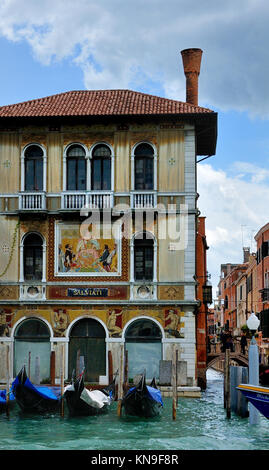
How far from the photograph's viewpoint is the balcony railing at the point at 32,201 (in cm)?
2488

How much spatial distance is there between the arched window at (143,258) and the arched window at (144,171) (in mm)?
1516

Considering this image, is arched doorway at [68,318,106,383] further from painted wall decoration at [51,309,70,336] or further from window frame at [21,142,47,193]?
window frame at [21,142,47,193]

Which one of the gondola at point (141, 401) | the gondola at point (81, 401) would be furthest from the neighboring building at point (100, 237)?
the gondola at point (141, 401)

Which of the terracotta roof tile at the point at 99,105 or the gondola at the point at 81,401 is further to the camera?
the terracotta roof tile at the point at 99,105

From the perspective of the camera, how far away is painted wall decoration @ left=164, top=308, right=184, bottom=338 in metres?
24.4

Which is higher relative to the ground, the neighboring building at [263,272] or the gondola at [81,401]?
the neighboring building at [263,272]

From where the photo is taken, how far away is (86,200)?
24.8 metres

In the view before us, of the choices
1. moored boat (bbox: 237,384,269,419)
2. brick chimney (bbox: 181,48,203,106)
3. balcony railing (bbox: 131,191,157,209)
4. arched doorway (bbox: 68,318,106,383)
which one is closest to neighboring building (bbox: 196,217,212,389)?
balcony railing (bbox: 131,191,157,209)

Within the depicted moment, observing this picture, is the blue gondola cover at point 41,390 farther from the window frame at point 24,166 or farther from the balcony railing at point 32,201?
the window frame at point 24,166

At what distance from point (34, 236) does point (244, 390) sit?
9628 mm

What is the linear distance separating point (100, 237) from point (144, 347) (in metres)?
3.62

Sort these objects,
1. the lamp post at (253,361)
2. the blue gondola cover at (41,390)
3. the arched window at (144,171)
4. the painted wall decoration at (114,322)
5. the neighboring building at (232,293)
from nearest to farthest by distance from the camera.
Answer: the lamp post at (253,361) < the blue gondola cover at (41,390) < the painted wall decoration at (114,322) < the arched window at (144,171) < the neighboring building at (232,293)

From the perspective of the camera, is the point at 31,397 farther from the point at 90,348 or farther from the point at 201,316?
the point at 201,316
